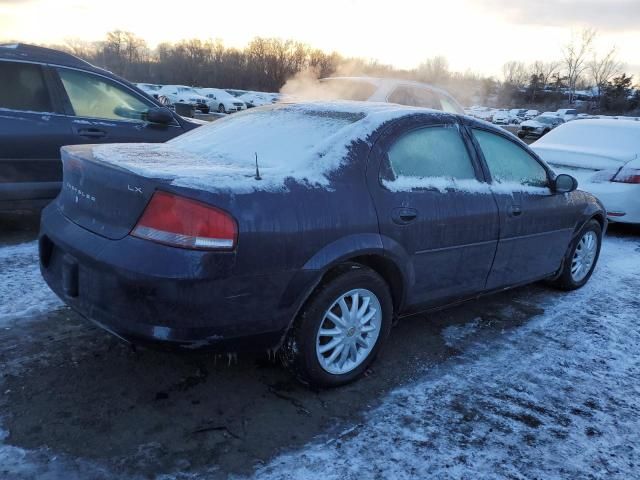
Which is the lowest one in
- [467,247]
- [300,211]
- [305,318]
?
[305,318]

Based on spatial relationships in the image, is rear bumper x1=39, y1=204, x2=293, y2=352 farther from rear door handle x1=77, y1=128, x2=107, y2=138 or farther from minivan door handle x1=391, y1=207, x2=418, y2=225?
rear door handle x1=77, y1=128, x2=107, y2=138

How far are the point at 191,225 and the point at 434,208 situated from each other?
4.68 feet

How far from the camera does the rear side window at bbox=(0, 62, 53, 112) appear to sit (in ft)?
15.5

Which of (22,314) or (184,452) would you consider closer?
(184,452)

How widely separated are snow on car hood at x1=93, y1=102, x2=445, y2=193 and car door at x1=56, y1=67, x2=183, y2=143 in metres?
1.91

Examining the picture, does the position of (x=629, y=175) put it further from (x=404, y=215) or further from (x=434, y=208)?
(x=404, y=215)

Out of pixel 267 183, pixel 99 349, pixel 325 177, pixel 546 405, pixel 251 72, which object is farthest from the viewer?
pixel 251 72

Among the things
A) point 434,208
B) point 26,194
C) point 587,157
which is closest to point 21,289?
point 26,194

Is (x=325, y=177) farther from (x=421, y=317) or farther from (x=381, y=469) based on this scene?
(x=421, y=317)

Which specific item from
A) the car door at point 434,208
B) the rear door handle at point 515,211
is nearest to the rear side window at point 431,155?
the car door at point 434,208

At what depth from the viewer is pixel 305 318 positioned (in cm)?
264

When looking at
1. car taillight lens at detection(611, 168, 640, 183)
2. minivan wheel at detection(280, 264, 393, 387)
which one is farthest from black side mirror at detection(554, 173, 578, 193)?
car taillight lens at detection(611, 168, 640, 183)

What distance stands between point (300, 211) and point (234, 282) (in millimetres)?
444

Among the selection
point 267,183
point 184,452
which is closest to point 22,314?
point 184,452
